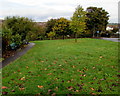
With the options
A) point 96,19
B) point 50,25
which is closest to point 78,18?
point 96,19

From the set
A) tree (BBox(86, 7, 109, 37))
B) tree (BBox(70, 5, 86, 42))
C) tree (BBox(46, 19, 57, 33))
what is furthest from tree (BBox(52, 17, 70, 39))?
tree (BBox(70, 5, 86, 42))

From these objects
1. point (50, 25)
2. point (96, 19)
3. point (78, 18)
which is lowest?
point (78, 18)

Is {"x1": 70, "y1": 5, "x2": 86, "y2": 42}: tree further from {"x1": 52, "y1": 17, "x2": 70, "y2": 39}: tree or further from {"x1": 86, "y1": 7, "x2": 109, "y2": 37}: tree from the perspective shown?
{"x1": 86, "y1": 7, "x2": 109, "y2": 37}: tree

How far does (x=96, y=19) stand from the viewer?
3081 centimetres

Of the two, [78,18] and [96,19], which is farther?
[96,19]

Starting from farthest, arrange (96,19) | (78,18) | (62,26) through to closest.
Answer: (96,19), (62,26), (78,18)

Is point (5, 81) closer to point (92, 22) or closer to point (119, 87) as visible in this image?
point (119, 87)

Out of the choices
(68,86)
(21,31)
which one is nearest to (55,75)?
(68,86)

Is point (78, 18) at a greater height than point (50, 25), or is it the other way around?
point (50, 25)

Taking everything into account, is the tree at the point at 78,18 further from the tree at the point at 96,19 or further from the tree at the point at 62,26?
the tree at the point at 96,19

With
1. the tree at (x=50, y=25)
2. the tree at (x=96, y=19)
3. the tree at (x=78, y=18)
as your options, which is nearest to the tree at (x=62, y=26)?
the tree at (x=50, y=25)

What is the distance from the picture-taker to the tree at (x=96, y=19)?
3086 cm

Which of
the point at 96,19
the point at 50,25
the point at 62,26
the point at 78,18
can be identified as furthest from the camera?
the point at 50,25

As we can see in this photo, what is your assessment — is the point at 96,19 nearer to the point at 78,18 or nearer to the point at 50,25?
the point at 50,25
